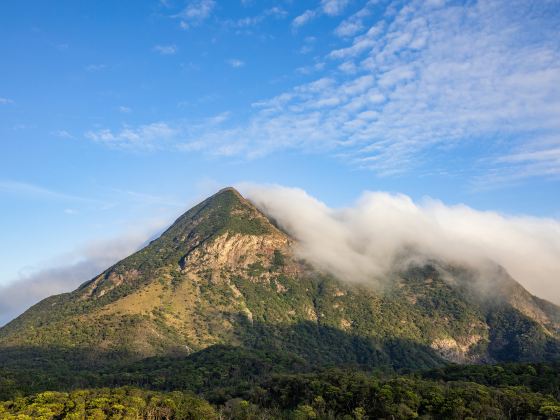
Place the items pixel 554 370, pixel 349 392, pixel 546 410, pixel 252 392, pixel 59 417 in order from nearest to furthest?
pixel 546 410, pixel 59 417, pixel 349 392, pixel 252 392, pixel 554 370

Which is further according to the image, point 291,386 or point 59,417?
point 291,386

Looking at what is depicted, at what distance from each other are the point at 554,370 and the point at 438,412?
3029 inches

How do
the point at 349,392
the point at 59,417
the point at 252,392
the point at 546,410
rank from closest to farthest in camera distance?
the point at 546,410 → the point at 59,417 → the point at 349,392 → the point at 252,392

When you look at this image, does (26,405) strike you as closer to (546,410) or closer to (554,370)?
(546,410)

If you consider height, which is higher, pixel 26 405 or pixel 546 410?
pixel 26 405

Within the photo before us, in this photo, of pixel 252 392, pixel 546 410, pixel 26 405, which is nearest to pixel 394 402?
pixel 546 410

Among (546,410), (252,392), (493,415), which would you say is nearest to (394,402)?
(493,415)

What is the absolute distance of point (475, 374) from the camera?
7751 inches

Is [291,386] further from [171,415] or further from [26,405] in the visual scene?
[26,405]

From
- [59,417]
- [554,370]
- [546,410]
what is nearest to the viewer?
[546,410]

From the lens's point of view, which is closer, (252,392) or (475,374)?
(252,392)

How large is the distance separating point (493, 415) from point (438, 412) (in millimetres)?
14759

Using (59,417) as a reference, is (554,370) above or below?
below

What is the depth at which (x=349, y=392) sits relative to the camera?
163 m
